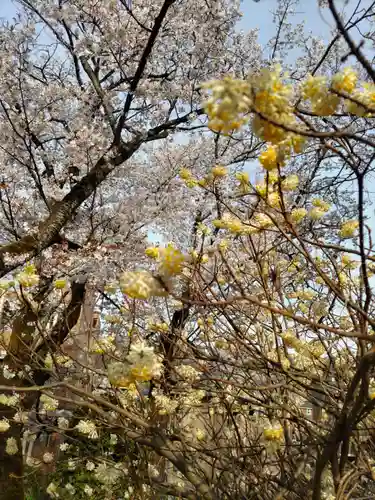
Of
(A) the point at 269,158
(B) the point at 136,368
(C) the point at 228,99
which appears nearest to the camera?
(C) the point at 228,99

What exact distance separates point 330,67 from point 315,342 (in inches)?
261

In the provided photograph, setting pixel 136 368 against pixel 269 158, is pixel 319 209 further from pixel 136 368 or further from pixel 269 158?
pixel 136 368

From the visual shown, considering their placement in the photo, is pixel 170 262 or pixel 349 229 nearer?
pixel 170 262

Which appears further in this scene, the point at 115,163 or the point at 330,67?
the point at 330,67

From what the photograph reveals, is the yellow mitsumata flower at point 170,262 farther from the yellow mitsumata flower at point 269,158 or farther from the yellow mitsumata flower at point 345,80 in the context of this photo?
the yellow mitsumata flower at point 345,80

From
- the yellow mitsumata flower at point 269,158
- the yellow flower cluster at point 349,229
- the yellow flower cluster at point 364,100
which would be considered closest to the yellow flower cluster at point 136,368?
the yellow mitsumata flower at point 269,158

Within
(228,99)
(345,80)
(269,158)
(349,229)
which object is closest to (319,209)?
(349,229)

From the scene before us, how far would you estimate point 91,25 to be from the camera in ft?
23.6

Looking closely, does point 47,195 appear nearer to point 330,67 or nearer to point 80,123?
point 80,123

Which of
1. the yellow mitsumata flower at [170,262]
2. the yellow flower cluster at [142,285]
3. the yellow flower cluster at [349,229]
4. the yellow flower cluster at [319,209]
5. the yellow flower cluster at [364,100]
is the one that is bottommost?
the yellow flower cluster at [142,285]

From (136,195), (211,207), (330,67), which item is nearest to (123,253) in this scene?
(136,195)

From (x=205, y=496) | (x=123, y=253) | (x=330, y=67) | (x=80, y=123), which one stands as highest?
(x=330, y=67)

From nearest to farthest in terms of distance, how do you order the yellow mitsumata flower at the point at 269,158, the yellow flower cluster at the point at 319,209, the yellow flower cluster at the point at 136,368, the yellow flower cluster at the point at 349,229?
the yellow mitsumata flower at the point at 269,158
the yellow flower cluster at the point at 136,368
the yellow flower cluster at the point at 349,229
the yellow flower cluster at the point at 319,209

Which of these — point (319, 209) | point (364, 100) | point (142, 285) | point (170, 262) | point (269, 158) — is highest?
point (319, 209)
